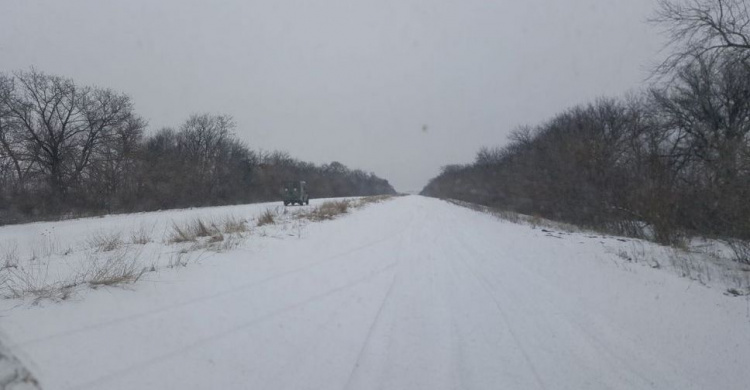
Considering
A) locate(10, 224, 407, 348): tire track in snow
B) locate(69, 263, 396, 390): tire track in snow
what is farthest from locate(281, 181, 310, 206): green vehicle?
locate(69, 263, 396, 390): tire track in snow

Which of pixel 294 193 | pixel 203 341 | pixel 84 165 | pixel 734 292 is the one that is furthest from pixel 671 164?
pixel 84 165

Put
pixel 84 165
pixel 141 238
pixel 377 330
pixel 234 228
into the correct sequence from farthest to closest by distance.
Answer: pixel 84 165 < pixel 234 228 < pixel 141 238 < pixel 377 330

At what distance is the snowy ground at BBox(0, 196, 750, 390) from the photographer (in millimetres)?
2731

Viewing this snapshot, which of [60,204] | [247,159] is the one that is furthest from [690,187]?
[247,159]

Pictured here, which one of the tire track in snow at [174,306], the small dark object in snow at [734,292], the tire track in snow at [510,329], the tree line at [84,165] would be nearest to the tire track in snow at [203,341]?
the tire track in snow at [174,306]

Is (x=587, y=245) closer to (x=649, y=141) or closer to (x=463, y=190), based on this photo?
(x=649, y=141)

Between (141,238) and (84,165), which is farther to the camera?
(84,165)

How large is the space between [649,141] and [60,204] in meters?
39.5

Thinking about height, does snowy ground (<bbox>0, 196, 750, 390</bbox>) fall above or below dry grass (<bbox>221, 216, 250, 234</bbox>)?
below

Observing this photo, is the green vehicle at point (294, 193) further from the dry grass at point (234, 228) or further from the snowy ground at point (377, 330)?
the snowy ground at point (377, 330)

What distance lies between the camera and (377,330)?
12.3 ft

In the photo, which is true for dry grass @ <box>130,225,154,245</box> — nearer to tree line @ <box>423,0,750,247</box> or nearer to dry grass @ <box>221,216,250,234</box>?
dry grass @ <box>221,216,250,234</box>

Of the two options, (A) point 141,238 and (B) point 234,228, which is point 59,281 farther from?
(B) point 234,228

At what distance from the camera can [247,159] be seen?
57938 mm
